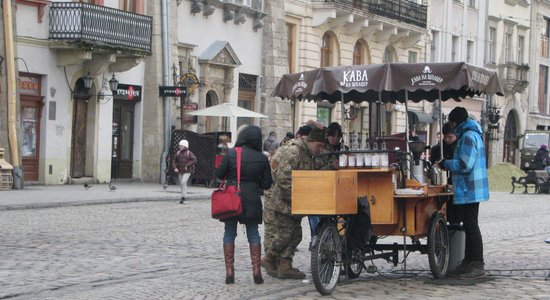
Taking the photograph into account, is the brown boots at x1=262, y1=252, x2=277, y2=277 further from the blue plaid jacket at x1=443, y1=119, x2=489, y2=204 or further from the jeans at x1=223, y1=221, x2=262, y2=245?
the blue plaid jacket at x1=443, y1=119, x2=489, y2=204

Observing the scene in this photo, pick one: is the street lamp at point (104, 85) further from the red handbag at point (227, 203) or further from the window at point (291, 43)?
the red handbag at point (227, 203)

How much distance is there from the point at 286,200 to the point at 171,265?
78.4 inches

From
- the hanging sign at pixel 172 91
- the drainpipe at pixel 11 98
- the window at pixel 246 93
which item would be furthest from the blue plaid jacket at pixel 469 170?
the window at pixel 246 93

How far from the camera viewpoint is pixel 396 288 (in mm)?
11492

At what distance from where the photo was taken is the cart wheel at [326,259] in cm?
1055

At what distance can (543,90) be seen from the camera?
68.4 metres

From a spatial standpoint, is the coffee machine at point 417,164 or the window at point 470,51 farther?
the window at point 470,51

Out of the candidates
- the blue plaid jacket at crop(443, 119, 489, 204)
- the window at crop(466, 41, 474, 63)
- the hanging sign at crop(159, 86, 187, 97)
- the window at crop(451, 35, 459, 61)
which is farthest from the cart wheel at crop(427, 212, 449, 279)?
the window at crop(466, 41, 474, 63)

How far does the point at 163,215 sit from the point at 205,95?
51.3ft

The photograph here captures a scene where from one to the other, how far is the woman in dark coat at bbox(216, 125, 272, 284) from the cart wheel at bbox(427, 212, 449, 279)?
71.7 inches

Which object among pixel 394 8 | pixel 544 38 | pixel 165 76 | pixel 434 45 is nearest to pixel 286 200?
pixel 165 76

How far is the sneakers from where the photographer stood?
12.1 m

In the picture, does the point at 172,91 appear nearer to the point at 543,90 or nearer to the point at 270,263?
the point at 270,263

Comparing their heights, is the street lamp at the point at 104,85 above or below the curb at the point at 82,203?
above
